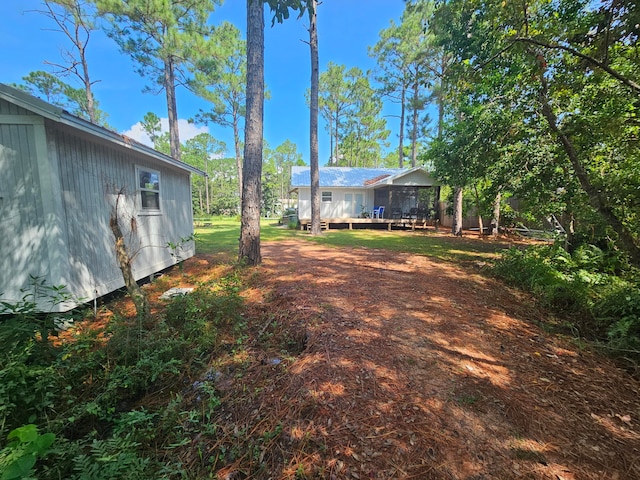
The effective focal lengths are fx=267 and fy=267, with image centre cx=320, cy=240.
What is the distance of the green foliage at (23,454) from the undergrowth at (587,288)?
184 inches

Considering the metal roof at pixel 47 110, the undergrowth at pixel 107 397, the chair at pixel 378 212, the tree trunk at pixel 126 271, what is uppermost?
the metal roof at pixel 47 110

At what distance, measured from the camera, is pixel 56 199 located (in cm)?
363

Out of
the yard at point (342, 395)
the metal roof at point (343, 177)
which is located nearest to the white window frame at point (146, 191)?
the yard at point (342, 395)

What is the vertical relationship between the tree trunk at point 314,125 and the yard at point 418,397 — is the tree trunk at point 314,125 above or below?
above

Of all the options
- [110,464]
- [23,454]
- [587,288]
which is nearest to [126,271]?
[23,454]

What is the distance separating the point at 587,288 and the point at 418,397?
11.7 ft

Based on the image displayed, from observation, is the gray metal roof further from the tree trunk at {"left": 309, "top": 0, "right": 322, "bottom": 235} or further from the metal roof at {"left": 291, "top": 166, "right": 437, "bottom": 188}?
the tree trunk at {"left": 309, "top": 0, "right": 322, "bottom": 235}

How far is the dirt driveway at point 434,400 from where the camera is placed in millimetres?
1611

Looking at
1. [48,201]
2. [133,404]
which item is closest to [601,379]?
[133,404]

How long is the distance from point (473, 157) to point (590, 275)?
12.4 feet

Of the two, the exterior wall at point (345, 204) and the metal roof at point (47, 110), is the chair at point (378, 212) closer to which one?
the exterior wall at point (345, 204)

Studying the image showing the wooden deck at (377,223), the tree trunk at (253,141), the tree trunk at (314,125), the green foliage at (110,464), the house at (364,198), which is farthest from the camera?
the house at (364,198)

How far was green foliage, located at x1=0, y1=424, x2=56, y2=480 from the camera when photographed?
1.30 m

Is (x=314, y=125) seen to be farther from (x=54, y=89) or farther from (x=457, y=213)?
(x=54, y=89)
